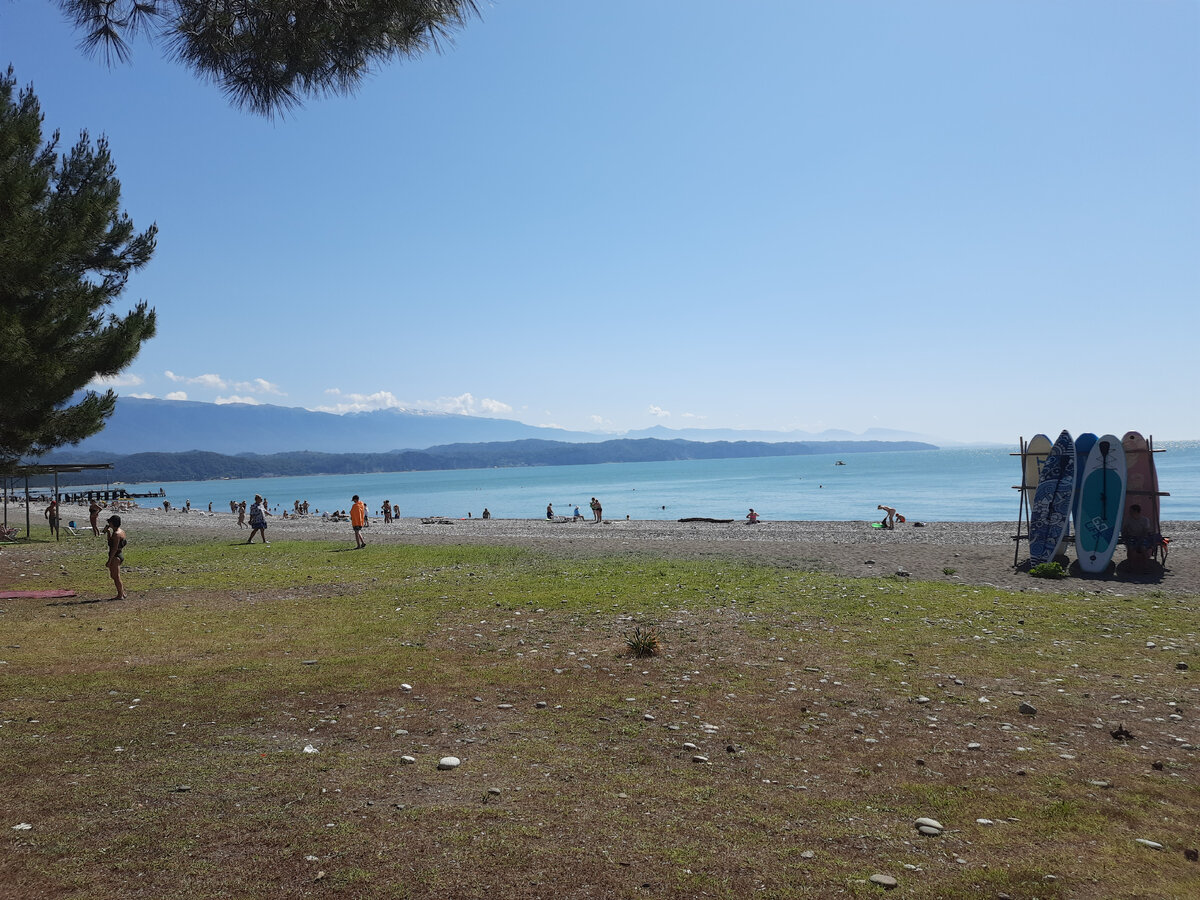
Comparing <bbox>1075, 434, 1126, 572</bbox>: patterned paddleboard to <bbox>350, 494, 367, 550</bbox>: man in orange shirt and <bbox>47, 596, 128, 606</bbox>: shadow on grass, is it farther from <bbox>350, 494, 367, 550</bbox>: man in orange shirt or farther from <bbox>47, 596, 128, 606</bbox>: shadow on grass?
<bbox>47, 596, 128, 606</bbox>: shadow on grass

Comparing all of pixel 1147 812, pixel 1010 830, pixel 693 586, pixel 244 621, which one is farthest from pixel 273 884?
pixel 693 586

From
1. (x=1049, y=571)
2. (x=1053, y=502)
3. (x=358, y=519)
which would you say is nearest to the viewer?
(x=1049, y=571)

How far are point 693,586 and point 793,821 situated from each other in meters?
13.0

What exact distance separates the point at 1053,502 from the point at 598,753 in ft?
70.3

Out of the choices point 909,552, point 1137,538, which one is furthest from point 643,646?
point 909,552

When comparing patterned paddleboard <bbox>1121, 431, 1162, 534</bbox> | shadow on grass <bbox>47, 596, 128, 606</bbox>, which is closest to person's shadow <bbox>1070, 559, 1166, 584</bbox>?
patterned paddleboard <bbox>1121, 431, 1162, 534</bbox>

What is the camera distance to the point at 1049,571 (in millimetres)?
21031

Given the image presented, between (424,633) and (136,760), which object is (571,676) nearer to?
(424,633)

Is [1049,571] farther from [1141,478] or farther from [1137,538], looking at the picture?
[1141,478]

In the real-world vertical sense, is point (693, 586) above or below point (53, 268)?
below

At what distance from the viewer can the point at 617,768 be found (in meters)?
6.78

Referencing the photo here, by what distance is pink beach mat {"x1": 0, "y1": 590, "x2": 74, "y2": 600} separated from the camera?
17.2 m

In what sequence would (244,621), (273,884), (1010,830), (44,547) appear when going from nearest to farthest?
1. (273,884)
2. (1010,830)
3. (244,621)
4. (44,547)

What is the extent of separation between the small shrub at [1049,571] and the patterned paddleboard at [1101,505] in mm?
1090
